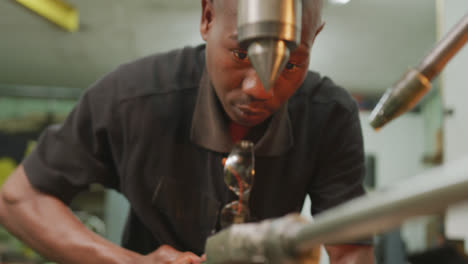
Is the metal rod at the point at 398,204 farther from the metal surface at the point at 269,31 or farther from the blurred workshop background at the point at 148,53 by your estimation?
the blurred workshop background at the point at 148,53

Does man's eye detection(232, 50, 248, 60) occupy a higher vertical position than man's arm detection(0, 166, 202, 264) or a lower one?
higher

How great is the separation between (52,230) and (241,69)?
17.0 inches

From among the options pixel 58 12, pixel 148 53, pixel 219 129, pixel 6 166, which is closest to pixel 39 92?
pixel 6 166

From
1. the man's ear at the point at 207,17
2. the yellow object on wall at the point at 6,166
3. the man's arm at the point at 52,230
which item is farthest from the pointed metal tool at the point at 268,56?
the yellow object on wall at the point at 6,166

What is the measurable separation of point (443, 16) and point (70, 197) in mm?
950

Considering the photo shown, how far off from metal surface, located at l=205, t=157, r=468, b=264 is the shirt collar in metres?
0.46

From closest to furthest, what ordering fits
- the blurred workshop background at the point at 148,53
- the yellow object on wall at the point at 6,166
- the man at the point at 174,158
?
1. the man at the point at 174,158
2. the blurred workshop background at the point at 148,53
3. the yellow object on wall at the point at 6,166

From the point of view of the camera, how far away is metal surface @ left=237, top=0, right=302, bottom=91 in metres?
0.39

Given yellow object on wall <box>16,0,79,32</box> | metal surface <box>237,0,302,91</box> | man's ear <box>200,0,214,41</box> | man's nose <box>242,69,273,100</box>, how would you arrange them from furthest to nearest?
yellow object on wall <box>16,0,79,32</box>
man's ear <box>200,0,214,41</box>
man's nose <box>242,69,273,100</box>
metal surface <box>237,0,302,91</box>

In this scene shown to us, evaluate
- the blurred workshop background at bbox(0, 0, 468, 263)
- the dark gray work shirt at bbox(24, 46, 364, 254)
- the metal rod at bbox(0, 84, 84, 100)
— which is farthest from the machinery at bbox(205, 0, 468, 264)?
the metal rod at bbox(0, 84, 84, 100)

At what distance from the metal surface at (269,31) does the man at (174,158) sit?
0.35 metres

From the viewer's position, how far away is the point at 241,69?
60 centimetres

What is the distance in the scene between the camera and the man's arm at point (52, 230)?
28.9 inches

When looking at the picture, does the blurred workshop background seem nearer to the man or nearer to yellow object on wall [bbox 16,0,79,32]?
yellow object on wall [bbox 16,0,79,32]
